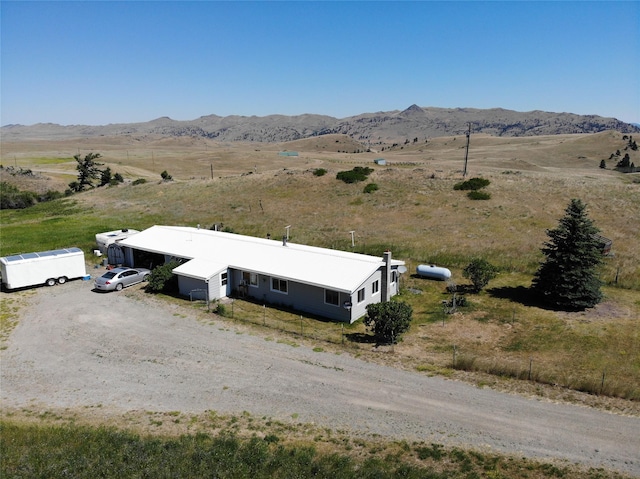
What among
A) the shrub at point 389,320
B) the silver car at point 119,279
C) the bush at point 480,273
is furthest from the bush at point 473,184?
the silver car at point 119,279

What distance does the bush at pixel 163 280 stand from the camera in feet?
98.2

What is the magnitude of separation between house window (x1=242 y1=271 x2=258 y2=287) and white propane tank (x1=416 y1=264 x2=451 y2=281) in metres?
12.4

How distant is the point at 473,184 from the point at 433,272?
25377 millimetres

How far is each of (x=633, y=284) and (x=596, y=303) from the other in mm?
5524

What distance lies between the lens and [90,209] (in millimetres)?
62781

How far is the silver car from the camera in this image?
30172 millimetres

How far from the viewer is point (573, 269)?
27141 millimetres

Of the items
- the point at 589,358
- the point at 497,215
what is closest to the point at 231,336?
the point at 589,358

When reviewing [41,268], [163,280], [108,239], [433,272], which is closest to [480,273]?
[433,272]

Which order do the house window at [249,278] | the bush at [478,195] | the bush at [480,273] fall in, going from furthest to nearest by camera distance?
the bush at [478,195], the bush at [480,273], the house window at [249,278]

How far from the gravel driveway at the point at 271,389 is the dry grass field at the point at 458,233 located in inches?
89.2

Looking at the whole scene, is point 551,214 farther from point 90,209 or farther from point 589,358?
point 90,209

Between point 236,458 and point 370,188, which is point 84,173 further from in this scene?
point 236,458

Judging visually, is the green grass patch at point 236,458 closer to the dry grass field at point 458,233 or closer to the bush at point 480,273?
the dry grass field at point 458,233
